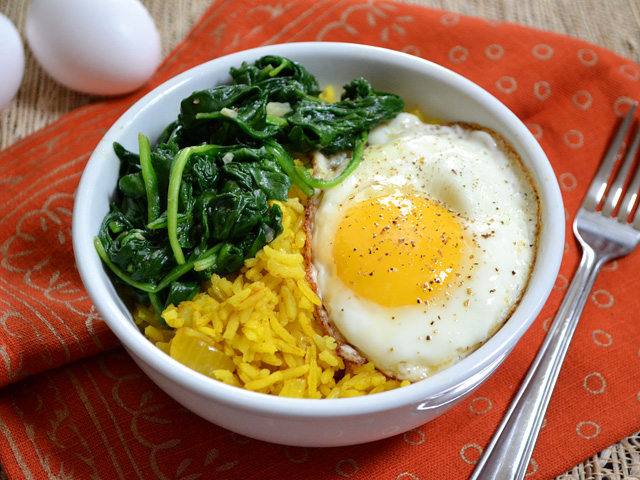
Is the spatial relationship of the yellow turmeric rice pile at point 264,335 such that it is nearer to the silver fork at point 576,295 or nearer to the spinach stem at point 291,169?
the spinach stem at point 291,169

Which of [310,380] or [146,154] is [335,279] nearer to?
[310,380]

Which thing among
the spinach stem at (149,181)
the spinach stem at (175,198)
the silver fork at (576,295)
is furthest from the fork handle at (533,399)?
the spinach stem at (149,181)

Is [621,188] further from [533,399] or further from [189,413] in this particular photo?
[189,413]

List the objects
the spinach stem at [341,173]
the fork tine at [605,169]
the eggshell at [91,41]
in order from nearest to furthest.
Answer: the spinach stem at [341,173] < the fork tine at [605,169] < the eggshell at [91,41]

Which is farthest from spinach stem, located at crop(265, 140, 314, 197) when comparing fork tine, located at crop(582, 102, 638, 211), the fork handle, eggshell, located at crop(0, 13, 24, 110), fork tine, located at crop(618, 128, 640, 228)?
eggshell, located at crop(0, 13, 24, 110)

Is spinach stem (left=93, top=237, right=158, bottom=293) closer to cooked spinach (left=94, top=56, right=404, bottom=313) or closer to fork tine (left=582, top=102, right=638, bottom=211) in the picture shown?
cooked spinach (left=94, top=56, right=404, bottom=313)
